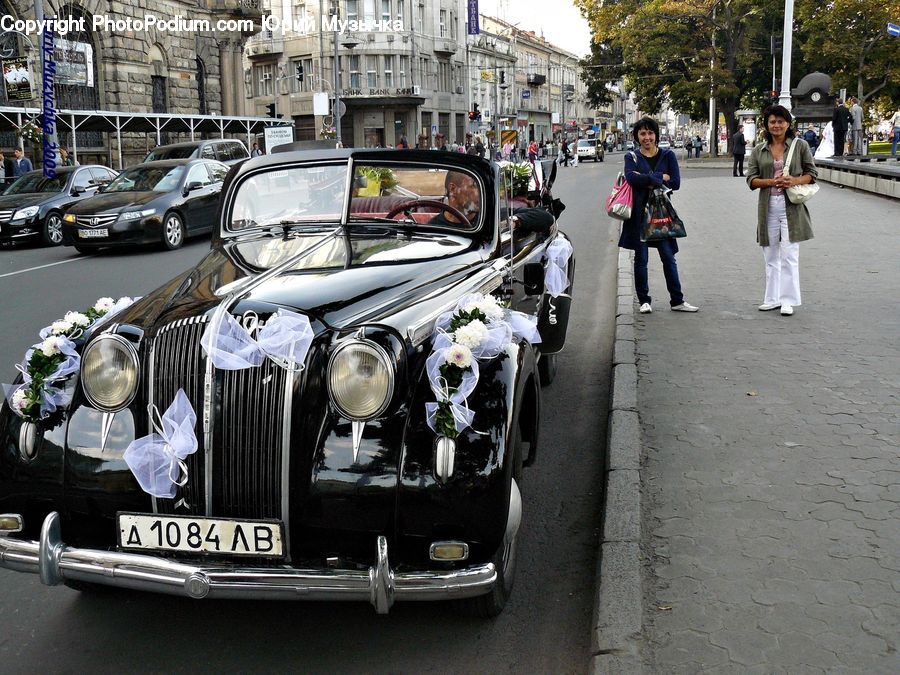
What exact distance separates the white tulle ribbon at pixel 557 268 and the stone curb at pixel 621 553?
2.66 ft

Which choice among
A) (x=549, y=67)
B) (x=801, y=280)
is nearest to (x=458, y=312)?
(x=801, y=280)

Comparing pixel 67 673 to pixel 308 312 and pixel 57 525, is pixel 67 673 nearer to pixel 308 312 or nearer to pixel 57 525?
pixel 57 525

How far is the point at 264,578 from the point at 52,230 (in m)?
16.6

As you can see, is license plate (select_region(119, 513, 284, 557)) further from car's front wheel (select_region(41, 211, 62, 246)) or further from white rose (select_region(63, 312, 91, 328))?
car's front wheel (select_region(41, 211, 62, 246))

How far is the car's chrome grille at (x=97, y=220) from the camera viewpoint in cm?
1544

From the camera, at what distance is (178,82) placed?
3884 centimetres

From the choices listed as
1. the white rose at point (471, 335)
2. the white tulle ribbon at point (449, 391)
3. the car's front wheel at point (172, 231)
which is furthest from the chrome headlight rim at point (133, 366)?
the car's front wheel at point (172, 231)

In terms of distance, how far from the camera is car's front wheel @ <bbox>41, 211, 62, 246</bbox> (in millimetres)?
17516

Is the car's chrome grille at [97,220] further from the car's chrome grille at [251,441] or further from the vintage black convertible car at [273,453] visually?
the car's chrome grille at [251,441]

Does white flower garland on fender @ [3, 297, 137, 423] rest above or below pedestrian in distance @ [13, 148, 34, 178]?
below

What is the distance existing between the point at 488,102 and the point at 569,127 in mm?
31317

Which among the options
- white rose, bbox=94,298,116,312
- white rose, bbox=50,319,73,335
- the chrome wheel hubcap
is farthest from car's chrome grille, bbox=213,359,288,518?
the chrome wheel hubcap

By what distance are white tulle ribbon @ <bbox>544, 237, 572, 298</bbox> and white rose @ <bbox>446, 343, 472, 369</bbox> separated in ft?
8.80

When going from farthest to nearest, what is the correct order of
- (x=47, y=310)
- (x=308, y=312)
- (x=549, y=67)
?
(x=549, y=67)
(x=47, y=310)
(x=308, y=312)
